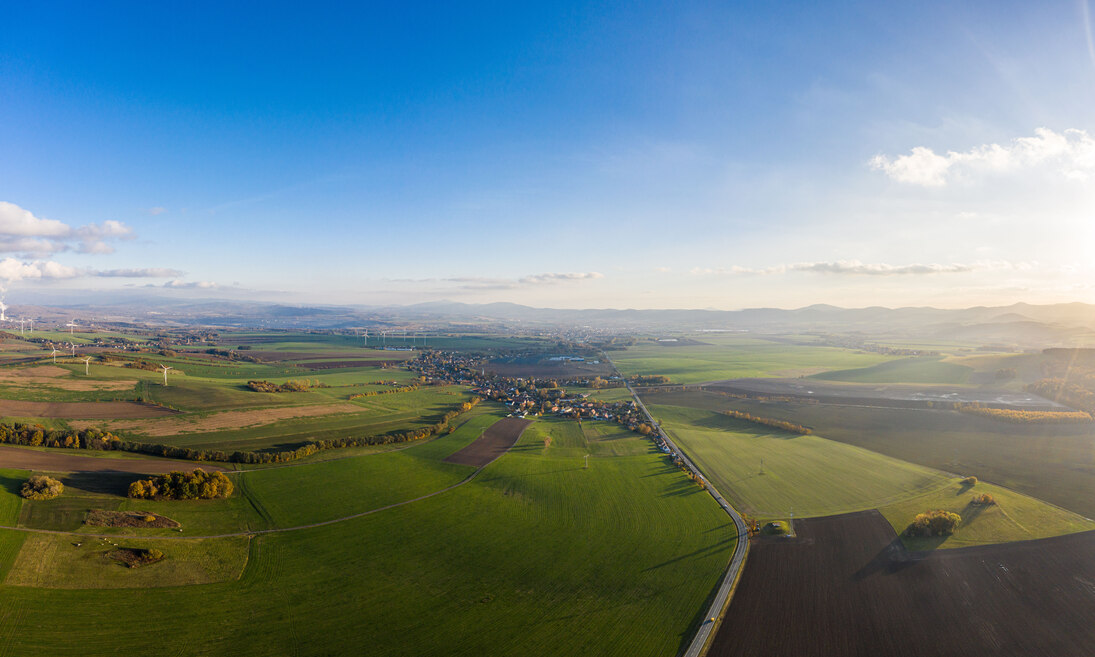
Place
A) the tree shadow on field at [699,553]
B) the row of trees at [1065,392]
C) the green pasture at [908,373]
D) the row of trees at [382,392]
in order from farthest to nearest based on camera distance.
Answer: the green pasture at [908,373] < the row of trees at [382,392] < the row of trees at [1065,392] < the tree shadow on field at [699,553]

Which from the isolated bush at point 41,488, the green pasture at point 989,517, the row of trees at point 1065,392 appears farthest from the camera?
the row of trees at point 1065,392

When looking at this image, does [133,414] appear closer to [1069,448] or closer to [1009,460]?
[1009,460]

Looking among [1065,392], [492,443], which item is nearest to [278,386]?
[492,443]

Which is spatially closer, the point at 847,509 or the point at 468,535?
the point at 468,535

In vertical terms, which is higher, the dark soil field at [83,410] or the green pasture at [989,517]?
the dark soil field at [83,410]

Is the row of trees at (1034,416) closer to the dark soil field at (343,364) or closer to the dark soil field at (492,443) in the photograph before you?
the dark soil field at (492,443)

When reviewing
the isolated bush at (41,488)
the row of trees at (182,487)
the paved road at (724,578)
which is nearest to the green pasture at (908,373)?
the paved road at (724,578)

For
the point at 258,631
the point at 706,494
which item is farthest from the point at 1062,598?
the point at 258,631
